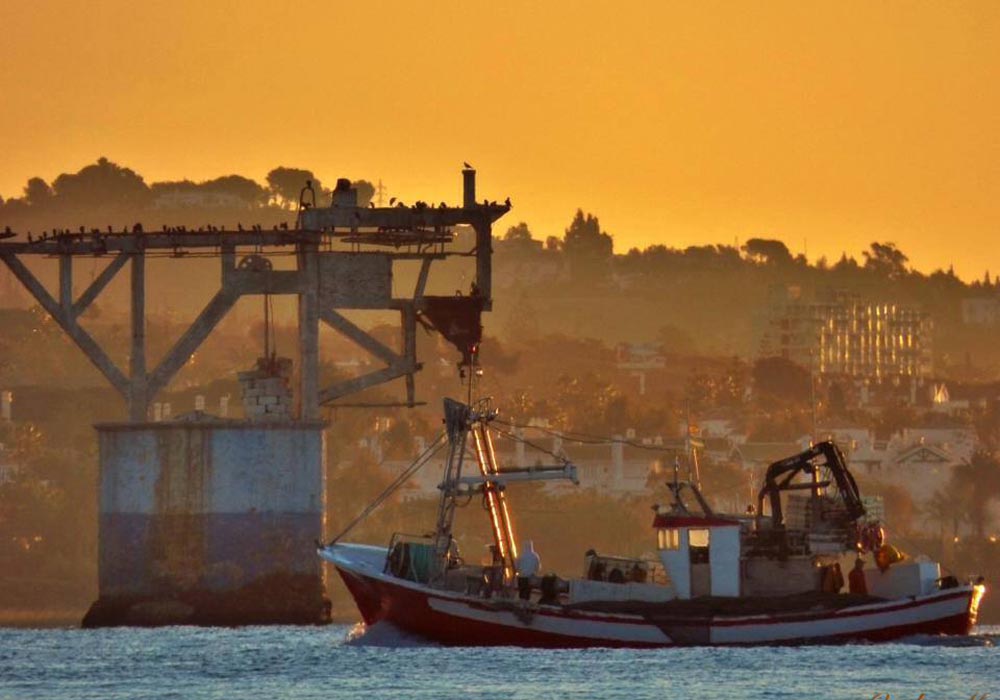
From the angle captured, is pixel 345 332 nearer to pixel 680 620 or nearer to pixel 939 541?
pixel 680 620

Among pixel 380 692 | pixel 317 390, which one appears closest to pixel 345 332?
pixel 317 390

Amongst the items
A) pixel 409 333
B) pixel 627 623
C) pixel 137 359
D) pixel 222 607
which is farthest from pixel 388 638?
pixel 137 359

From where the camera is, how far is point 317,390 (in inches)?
3418

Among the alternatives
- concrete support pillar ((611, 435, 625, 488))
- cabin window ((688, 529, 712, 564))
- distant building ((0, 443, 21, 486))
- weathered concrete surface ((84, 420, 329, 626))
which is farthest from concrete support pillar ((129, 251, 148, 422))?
concrete support pillar ((611, 435, 625, 488))

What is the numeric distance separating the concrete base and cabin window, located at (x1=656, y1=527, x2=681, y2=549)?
7775 mm

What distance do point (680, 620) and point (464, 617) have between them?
4.60 m

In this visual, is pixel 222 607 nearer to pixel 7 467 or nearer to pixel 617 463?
pixel 7 467

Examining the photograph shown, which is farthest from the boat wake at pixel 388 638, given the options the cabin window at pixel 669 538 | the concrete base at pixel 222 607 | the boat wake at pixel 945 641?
the boat wake at pixel 945 641

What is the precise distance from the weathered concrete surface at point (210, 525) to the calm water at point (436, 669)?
0.86 meters

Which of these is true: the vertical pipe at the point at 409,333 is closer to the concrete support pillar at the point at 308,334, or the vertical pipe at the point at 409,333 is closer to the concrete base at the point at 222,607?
the concrete support pillar at the point at 308,334

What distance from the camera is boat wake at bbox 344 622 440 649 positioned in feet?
279

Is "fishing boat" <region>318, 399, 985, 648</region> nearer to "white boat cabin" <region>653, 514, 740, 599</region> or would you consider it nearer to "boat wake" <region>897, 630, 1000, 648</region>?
"white boat cabin" <region>653, 514, 740, 599</region>

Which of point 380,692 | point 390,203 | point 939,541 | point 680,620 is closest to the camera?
point 380,692

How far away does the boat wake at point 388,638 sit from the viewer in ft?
279
